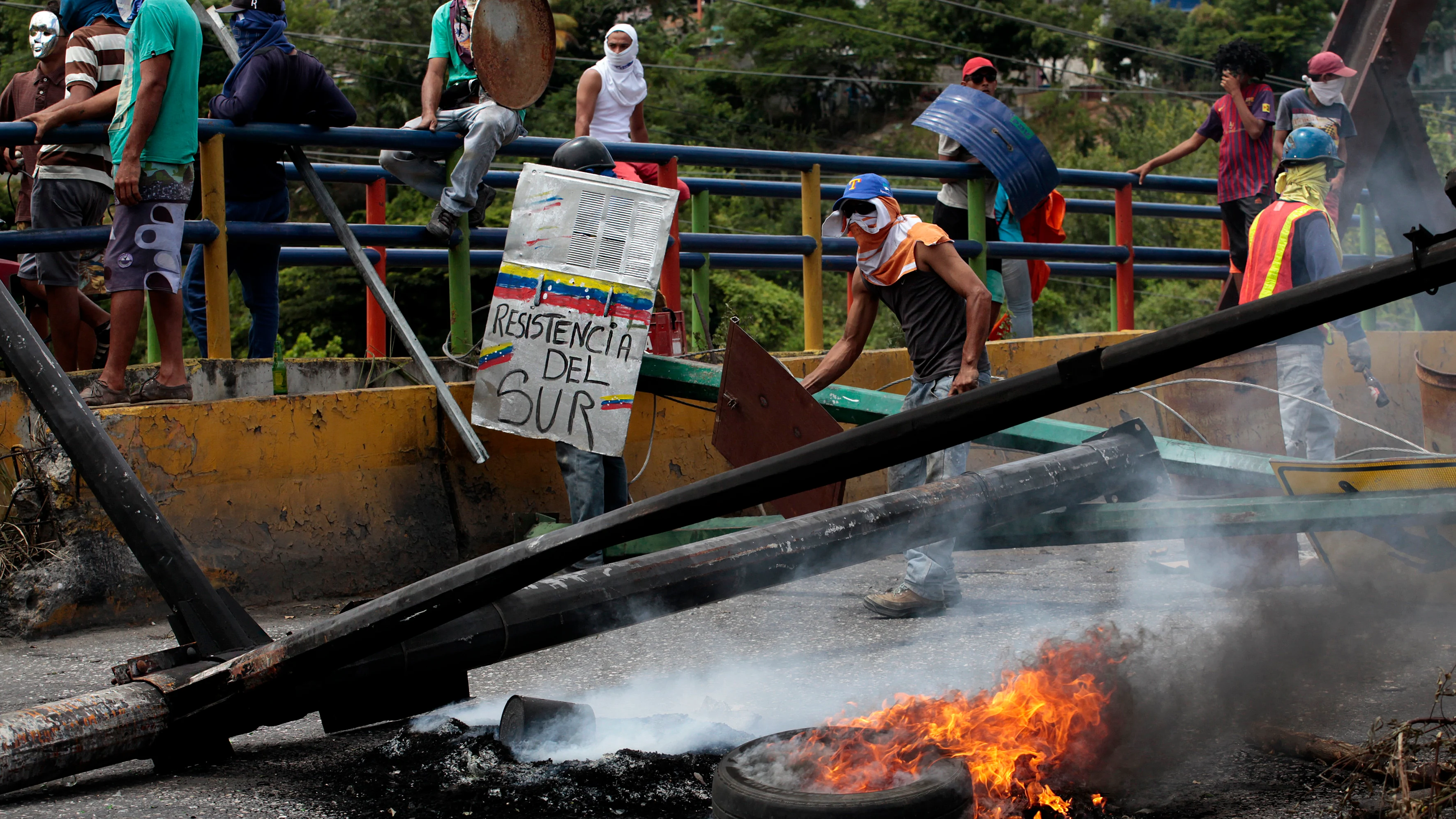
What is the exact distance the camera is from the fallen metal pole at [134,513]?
11.5ft

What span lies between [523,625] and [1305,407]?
4.60 metres

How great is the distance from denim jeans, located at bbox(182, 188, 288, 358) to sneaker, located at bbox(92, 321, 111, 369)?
115 cm

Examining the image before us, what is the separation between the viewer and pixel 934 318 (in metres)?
5.57

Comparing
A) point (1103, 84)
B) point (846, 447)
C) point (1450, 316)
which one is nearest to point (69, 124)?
point (846, 447)

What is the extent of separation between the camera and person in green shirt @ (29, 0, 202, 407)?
5.08m

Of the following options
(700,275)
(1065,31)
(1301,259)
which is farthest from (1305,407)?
(1065,31)

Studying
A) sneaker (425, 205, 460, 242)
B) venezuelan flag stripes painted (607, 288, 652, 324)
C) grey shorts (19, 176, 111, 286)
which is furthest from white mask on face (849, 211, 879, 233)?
grey shorts (19, 176, 111, 286)

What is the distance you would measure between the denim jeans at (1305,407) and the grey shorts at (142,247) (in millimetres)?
5204

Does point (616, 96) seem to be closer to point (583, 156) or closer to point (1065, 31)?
point (583, 156)

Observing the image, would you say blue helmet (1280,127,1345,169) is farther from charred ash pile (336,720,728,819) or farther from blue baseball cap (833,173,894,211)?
charred ash pile (336,720,728,819)

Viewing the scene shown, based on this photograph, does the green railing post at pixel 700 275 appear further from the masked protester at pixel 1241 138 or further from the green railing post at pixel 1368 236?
the green railing post at pixel 1368 236

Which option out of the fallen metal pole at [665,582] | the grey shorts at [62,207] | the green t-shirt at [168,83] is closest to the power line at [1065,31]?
the grey shorts at [62,207]

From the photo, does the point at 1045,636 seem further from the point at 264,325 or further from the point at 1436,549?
the point at 264,325

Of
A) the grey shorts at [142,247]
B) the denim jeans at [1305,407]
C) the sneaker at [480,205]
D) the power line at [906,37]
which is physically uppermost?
the power line at [906,37]
